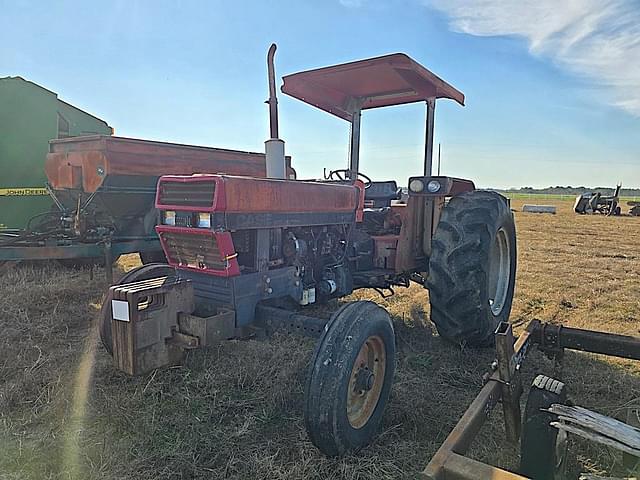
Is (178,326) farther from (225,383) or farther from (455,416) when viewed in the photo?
(455,416)

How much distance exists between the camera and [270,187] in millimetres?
2885

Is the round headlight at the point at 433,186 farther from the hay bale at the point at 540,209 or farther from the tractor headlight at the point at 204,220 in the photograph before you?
the hay bale at the point at 540,209

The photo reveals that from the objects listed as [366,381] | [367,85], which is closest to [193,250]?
Result: [366,381]

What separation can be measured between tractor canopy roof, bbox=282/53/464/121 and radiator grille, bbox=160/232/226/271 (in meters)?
1.93

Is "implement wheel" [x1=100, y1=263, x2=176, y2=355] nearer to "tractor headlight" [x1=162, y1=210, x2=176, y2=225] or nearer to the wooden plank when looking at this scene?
"tractor headlight" [x1=162, y1=210, x2=176, y2=225]

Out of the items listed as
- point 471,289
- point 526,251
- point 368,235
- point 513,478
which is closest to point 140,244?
point 368,235

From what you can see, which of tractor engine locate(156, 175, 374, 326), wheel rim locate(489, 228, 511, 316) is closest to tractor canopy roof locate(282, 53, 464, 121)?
tractor engine locate(156, 175, 374, 326)

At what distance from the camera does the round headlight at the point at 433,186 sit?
13.5 ft

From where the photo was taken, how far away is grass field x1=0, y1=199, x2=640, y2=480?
2.39 meters

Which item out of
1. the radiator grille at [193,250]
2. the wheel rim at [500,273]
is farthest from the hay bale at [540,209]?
the radiator grille at [193,250]

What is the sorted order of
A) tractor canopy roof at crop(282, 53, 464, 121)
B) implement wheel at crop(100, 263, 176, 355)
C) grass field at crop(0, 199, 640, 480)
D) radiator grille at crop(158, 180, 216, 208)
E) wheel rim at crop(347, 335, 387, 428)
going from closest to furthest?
grass field at crop(0, 199, 640, 480) → wheel rim at crop(347, 335, 387, 428) → radiator grille at crop(158, 180, 216, 208) → implement wheel at crop(100, 263, 176, 355) → tractor canopy roof at crop(282, 53, 464, 121)

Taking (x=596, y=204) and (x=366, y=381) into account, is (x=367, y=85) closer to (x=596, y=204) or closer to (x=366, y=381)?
(x=366, y=381)

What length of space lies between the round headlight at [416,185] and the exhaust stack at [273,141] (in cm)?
139

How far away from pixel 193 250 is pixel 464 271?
1.93 meters
